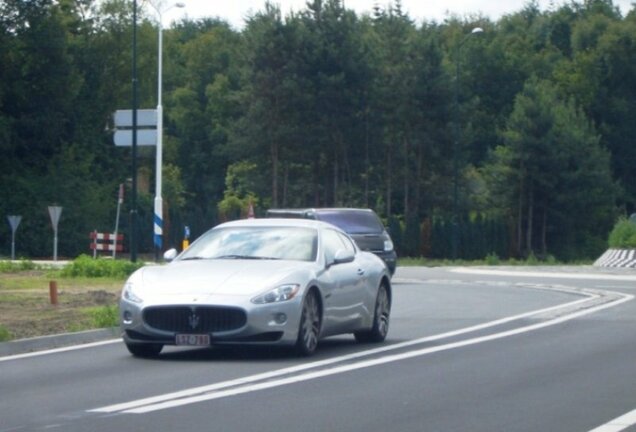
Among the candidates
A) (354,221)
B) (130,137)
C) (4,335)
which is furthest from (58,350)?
(130,137)

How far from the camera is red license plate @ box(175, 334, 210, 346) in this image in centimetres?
1503

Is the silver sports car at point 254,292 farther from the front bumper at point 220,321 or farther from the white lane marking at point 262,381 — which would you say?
the white lane marking at point 262,381

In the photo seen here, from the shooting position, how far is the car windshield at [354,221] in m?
33.3

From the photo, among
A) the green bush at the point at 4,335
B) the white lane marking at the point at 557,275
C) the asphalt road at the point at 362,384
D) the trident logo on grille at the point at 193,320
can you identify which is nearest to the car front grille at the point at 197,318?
the trident logo on grille at the point at 193,320

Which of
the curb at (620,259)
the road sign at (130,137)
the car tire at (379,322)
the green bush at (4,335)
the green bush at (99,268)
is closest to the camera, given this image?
the green bush at (4,335)

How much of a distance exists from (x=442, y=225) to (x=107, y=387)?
64.0 m

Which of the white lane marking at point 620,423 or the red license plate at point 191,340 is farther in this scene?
the red license plate at point 191,340

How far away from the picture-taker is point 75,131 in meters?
72.4

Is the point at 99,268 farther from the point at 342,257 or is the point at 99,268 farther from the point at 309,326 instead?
the point at 309,326

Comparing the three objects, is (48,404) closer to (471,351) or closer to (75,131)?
(471,351)

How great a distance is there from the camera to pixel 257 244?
1659cm

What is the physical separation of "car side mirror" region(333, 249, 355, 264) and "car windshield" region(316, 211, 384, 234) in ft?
53.5

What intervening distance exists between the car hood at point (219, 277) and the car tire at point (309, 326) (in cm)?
31

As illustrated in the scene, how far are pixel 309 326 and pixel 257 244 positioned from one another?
1377mm
